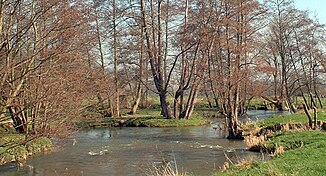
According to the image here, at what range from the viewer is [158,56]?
36.5 meters

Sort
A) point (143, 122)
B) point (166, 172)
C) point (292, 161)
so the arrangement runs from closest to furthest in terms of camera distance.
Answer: point (292, 161), point (166, 172), point (143, 122)

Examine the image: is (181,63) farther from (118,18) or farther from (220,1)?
(220,1)

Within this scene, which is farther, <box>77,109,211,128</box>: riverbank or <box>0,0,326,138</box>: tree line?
<box>77,109,211,128</box>: riverbank

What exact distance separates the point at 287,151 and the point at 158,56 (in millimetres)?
22445

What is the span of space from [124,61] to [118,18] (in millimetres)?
6085

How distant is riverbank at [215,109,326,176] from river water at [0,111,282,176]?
1.03 metres

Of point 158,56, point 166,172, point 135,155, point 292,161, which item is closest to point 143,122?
point 158,56

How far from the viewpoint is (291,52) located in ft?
135

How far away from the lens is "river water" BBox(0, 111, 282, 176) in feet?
54.5

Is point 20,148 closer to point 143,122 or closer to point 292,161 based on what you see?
point 292,161

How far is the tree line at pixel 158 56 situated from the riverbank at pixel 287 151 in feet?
15.7

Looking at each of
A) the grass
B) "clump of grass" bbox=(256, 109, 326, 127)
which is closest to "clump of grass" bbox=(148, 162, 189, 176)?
the grass

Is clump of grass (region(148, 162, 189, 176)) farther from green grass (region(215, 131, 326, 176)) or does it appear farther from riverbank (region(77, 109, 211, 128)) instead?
riverbank (region(77, 109, 211, 128))

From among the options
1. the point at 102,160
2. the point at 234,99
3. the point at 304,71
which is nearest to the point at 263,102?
the point at 304,71
